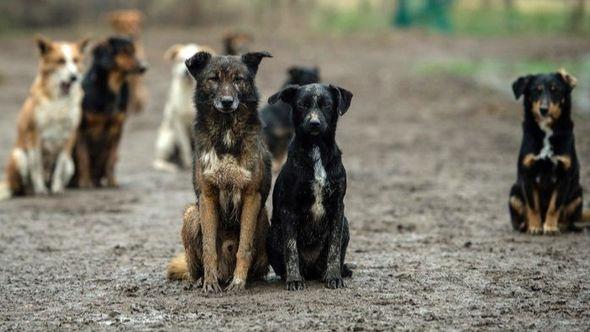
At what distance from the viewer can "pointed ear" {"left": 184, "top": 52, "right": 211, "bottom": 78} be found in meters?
7.01

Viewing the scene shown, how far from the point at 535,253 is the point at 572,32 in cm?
3015

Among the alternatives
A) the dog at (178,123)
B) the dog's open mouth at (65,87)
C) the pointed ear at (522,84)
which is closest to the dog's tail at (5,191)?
the dog's open mouth at (65,87)

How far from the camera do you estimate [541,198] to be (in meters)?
9.13

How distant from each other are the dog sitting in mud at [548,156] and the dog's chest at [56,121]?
5668 millimetres

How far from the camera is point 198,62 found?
23.1 ft

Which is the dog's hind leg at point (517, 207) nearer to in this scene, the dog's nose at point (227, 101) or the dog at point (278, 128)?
the dog's nose at point (227, 101)

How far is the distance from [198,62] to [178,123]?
7652 millimetres

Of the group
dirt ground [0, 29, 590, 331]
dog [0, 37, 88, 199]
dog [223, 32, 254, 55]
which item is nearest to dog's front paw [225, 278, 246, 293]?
dirt ground [0, 29, 590, 331]

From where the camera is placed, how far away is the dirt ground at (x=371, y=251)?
634 cm

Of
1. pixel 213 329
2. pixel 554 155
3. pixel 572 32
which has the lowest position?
pixel 213 329

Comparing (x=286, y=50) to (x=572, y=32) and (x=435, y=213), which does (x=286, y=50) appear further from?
(x=435, y=213)

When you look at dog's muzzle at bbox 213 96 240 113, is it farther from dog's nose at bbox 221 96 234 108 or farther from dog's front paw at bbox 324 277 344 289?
dog's front paw at bbox 324 277 344 289

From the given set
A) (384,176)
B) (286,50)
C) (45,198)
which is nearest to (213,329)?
(45,198)

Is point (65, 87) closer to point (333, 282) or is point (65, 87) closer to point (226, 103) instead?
point (226, 103)
